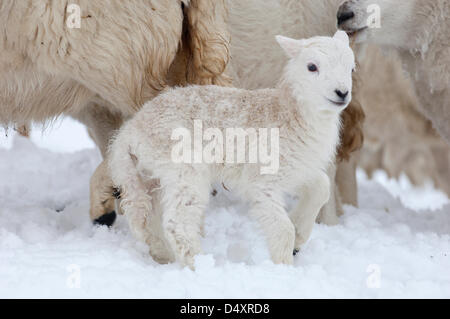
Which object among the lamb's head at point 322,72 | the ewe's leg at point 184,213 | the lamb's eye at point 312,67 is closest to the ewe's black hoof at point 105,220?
the ewe's leg at point 184,213

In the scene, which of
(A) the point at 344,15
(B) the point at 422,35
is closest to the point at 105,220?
(A) the point at 344,15

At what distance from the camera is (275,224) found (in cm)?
306

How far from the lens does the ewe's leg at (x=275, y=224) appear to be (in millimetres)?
3066

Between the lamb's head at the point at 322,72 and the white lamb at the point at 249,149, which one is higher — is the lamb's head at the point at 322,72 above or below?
above

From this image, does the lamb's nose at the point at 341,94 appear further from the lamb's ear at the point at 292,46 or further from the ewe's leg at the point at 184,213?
the ewe's leg at the point at 184,213

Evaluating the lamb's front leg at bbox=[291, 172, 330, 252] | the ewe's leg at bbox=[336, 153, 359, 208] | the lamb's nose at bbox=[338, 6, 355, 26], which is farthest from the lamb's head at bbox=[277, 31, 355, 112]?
the ewe's leg at bbox=[336, 153, 359, 208]

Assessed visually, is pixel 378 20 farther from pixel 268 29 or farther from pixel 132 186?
pixel 132 186

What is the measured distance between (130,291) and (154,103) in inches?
40.0

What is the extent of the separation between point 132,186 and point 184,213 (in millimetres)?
365

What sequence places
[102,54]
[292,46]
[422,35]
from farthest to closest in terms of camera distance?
[422,35] → [102,54] → [292,46]

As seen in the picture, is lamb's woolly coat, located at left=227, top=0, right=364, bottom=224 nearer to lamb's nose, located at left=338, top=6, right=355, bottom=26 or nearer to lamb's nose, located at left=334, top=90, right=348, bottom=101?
lamb's nose, located at left=338, top=6, right=355, bottom=26

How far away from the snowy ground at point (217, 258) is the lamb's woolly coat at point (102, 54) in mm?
537

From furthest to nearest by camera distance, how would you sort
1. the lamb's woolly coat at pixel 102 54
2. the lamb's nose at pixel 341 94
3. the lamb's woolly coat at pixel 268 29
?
the lamb's woolly coat at pixel 268 29 < the lamb's woolly coat at pixel 102 54 < the lamb's nose at pixel 341 94

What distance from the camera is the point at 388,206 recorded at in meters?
5.82
